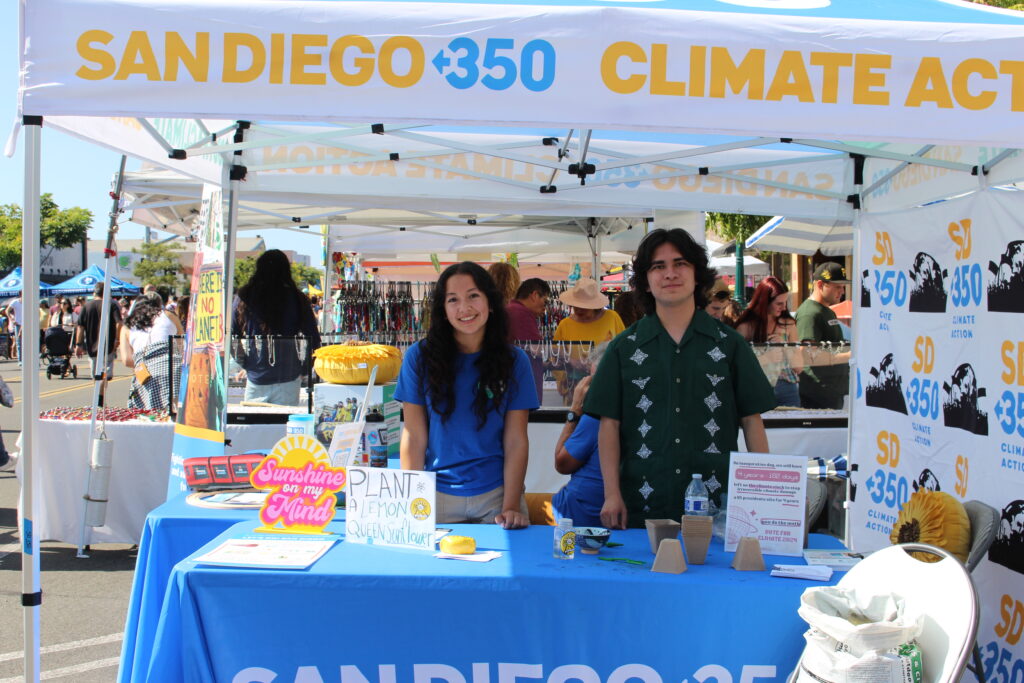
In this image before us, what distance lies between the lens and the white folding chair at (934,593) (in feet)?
6.95

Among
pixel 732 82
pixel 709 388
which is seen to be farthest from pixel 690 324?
pixel 732 82

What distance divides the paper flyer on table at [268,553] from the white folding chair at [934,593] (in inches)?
55.1

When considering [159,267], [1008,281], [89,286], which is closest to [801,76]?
[1008,281]

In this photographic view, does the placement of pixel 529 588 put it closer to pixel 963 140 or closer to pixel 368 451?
pixel 368 451

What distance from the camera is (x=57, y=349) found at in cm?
1873

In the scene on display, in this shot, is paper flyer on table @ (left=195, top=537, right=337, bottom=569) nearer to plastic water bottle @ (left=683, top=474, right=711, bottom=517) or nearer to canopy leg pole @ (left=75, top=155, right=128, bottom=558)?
plastic water bottle @ (left=683, top=474, right=711, bottom=517)

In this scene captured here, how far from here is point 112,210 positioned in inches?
193

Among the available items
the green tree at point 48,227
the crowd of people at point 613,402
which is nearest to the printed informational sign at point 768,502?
the crowd of people at point 613,402

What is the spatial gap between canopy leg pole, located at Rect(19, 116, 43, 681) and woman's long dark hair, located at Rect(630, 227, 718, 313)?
1.86 meters

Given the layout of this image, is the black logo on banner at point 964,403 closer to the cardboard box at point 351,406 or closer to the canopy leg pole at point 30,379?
the cardboard box at point 351,406

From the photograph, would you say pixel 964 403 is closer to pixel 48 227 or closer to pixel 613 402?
pixel 613 402

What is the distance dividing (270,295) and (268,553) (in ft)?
10.7

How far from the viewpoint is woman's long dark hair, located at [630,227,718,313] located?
9.91 ft

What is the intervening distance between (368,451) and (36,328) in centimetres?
152
